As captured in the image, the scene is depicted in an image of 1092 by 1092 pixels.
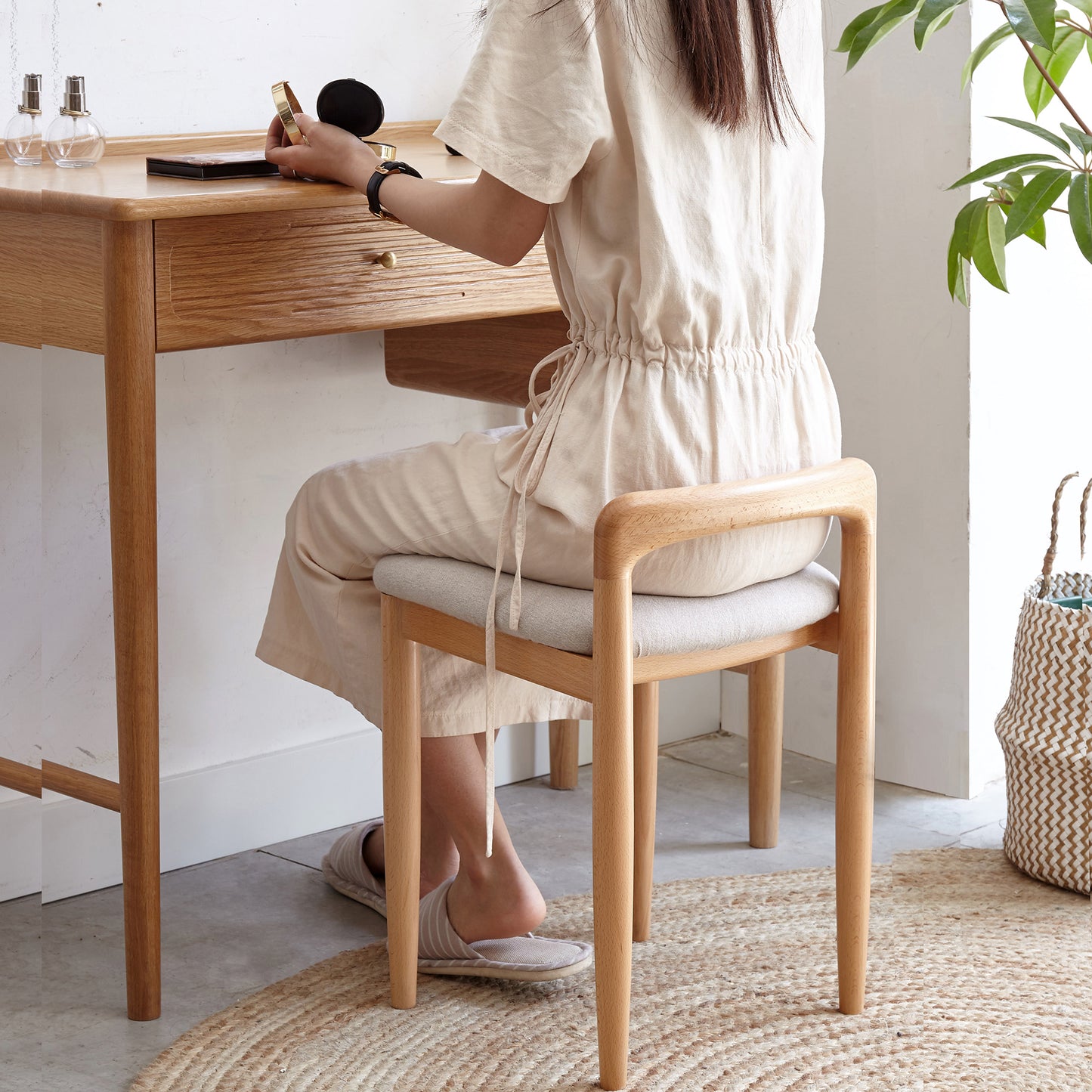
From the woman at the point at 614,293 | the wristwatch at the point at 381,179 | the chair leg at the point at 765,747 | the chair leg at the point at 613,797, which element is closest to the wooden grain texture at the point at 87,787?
the woman at the point at 614,293

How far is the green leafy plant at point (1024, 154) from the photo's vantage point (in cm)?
154

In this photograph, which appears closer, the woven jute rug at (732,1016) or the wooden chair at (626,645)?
the wooden chair at (626,645)

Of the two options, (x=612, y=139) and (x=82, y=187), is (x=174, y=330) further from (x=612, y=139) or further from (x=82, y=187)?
(x=612, y=139)

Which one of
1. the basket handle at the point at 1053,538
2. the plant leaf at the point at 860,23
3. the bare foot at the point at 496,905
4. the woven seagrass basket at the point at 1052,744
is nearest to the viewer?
the bare foot at the point at 496,905

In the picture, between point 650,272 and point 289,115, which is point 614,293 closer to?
point 650,272

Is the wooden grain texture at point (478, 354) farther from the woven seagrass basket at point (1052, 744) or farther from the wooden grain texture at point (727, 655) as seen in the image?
the woven seagrass basket at point (1052, 744)

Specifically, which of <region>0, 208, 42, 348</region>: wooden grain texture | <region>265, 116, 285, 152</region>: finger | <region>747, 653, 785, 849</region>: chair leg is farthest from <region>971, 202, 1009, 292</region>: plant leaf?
<region>0, 208, 42, 348</region>: wooden grain texture

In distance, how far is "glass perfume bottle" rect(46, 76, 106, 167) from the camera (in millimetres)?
1578

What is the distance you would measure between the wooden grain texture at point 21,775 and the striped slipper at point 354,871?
0.90 m

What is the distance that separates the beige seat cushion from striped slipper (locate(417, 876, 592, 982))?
37 centimetres

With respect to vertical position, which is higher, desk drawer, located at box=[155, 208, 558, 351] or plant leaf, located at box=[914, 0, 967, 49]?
plant leaf, located at box=[914, 0, 967, 49]

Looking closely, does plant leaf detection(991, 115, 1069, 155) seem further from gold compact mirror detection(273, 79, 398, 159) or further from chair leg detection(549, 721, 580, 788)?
chair leg detection(549, 721, 580, 788)

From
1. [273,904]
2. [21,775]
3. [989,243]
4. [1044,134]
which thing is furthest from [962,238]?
[21,775]

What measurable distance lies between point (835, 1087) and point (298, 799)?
88 cm
